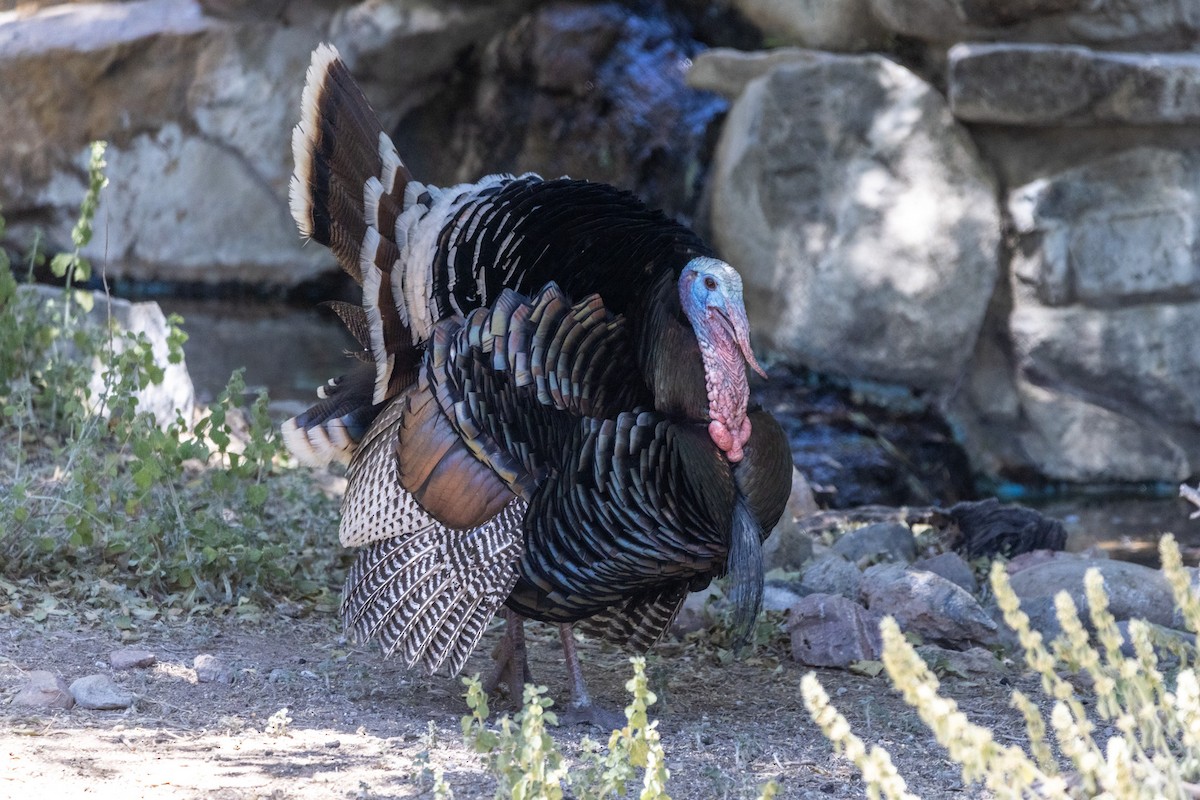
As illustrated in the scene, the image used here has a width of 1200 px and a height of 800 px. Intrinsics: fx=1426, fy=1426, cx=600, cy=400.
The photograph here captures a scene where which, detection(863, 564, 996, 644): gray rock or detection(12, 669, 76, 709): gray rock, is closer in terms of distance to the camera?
detection(12, 669, 76, 709): gray rock

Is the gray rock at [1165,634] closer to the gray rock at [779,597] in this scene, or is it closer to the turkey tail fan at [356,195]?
the gray rock at [779,597]

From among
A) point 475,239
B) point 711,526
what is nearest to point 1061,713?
point 711,526

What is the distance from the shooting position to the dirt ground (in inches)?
113

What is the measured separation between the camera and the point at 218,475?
14.4 feet

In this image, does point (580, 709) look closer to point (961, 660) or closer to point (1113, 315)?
point (961, 660)

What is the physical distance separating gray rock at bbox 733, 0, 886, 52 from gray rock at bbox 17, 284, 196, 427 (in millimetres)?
4136

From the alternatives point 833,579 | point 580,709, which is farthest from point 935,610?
point 580,709

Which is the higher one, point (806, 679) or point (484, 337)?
point (484, 337)

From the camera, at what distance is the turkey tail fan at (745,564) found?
10.5 feet

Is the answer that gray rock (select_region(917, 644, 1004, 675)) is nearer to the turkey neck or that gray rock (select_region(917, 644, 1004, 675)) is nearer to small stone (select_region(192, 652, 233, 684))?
the turkey neck

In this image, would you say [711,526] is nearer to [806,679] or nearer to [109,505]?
[806,679]

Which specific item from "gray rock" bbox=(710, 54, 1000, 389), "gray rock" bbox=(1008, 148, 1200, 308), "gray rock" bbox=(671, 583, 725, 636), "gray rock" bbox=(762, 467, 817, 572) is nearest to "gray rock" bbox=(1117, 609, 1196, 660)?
"gray rock" bbox=(762, 467, 817, 572)

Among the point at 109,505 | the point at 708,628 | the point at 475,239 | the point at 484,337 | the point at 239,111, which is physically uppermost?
the point at 239,111

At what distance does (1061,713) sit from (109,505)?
3.32 metres
